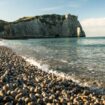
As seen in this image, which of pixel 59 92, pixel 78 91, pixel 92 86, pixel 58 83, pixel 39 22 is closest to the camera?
pixel 59 92

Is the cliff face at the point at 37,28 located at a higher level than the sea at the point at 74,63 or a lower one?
higher

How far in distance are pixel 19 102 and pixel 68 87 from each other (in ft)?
14.2

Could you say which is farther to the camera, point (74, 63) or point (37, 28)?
point (37, 28)

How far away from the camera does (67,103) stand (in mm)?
9500

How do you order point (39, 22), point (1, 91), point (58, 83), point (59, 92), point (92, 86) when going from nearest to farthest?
point (1, 91) < point (59, 92) < point (58, 83) < point (92, 86) < point (39, 22)

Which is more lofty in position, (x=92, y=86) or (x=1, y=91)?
(x=1, y=91)

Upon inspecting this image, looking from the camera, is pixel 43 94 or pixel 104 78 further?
pixel 104 78

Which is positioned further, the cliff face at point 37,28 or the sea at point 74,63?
the cliff face at point 37,28

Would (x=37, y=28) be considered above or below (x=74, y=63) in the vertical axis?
above

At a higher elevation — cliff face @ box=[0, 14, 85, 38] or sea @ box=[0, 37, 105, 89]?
cliff face @ box=[0, 14, 85, 38]

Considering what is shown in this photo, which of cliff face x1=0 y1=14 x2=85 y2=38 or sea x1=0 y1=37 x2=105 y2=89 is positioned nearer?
sea x1=0 y1=37 x2=105 y2=89

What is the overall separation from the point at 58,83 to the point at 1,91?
4.32 m

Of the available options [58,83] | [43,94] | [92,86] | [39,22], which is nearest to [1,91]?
[43,94]

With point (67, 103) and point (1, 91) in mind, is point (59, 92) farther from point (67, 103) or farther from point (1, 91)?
point (1, 91)
